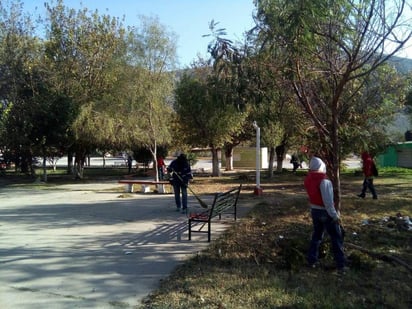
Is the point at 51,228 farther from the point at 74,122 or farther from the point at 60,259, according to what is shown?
the point at 74,122

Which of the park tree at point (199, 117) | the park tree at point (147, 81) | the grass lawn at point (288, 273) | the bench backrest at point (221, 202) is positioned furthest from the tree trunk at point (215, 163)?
the grass lawn at point (288, 273)

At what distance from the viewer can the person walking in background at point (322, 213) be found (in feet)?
20.5

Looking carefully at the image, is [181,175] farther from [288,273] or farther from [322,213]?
[288,273]

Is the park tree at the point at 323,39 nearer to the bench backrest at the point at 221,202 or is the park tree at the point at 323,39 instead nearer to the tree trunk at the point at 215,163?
the bench backrest at the point at 221,202

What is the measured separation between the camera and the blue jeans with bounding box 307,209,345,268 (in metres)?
6.31

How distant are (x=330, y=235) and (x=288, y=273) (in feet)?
2.81

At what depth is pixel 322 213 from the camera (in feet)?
21.0

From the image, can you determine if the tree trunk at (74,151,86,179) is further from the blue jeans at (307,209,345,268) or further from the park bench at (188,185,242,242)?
the blue jeans at (307,209,345,268)

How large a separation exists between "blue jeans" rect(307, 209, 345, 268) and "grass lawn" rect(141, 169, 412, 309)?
0.18 m

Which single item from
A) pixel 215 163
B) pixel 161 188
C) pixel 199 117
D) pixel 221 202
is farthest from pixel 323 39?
pixel 215 163

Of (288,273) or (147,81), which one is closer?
(288,273)

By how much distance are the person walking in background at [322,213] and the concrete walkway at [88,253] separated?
2047 mm

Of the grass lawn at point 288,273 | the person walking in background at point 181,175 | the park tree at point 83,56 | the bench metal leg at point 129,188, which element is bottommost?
the grass lawn at point 288,273

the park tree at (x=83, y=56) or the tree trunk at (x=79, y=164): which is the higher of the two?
the park tree at (x=83, y=56)
